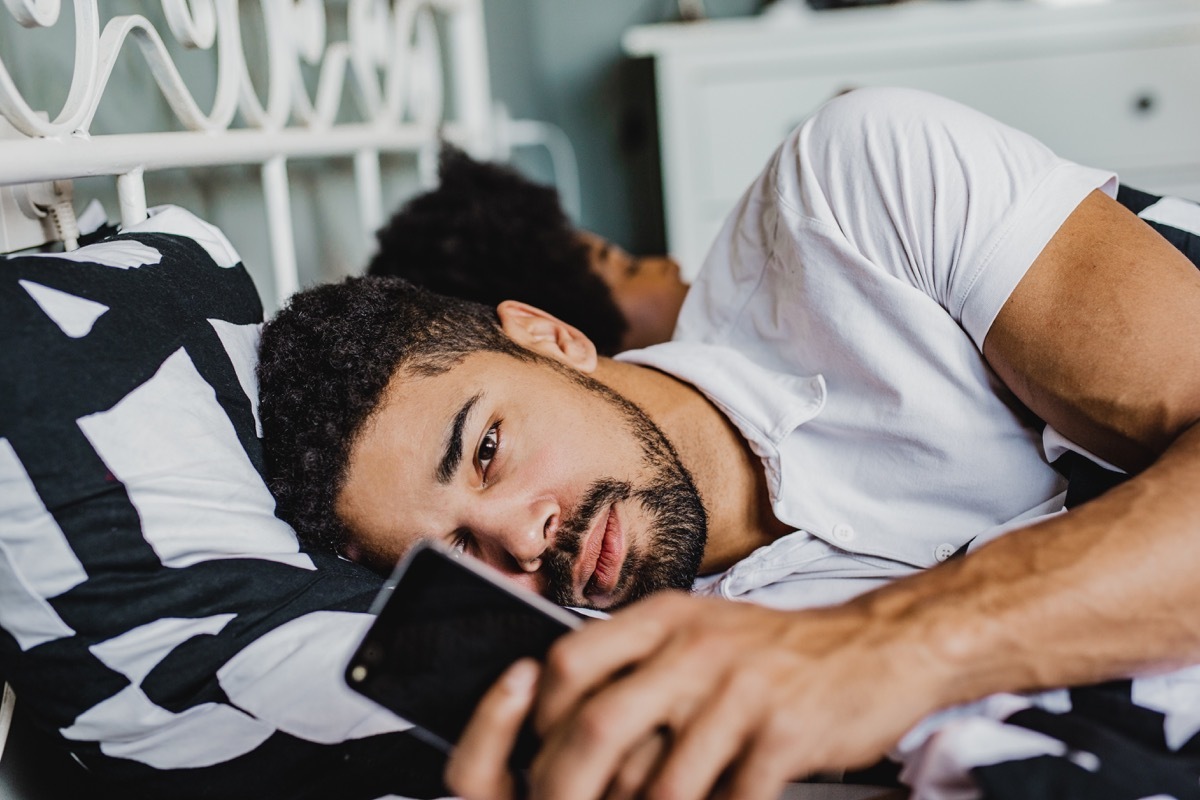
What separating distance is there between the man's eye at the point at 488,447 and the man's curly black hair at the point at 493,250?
585mm

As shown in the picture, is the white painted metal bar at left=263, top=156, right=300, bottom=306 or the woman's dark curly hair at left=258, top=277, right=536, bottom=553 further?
the white painted metal bar at left=263, top=156, right=300, bottom=306

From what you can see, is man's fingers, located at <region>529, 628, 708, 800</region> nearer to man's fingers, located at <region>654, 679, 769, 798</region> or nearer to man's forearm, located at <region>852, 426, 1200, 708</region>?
man's fingers, located at <region>654, 679, 769, 798</region>

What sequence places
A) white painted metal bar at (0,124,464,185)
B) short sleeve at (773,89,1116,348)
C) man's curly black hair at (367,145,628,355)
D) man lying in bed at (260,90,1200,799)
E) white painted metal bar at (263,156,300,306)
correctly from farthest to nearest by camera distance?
man's curly black hair at (367,145,628,355) → white painted metal bar at (263,156,300,306) → short sleeve at (773,89,1116,348) → white painted metal bar at (0,124,464,185) → man lying in bed at (260,90,1200,799)

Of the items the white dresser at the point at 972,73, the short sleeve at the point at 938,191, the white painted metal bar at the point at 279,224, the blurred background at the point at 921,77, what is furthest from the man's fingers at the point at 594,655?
the white dresser at the point at 972,73

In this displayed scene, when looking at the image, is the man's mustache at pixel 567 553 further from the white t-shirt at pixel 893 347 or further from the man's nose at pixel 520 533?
the white t-shirt at pixel 893 347

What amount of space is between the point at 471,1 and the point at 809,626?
1780 millimetres

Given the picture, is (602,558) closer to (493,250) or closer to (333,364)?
(333,364)

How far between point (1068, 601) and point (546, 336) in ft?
2.23

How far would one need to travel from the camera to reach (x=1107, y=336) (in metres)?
0.74

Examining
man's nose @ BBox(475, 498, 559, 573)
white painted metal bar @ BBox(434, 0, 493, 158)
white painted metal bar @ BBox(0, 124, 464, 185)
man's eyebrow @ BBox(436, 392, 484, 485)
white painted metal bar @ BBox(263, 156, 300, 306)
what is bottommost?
man's nose @ BBox(475, 498, 559, 573)

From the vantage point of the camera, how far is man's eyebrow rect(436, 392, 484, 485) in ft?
2.79

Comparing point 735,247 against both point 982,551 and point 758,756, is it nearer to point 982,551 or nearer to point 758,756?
point 982,551

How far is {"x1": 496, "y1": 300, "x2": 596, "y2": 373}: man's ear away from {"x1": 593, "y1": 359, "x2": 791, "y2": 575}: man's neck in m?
0.03

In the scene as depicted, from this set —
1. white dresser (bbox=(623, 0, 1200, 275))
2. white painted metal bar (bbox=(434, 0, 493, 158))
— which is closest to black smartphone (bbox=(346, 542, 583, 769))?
white painted metal bar (bbox=(434, 0, 493, 158))
